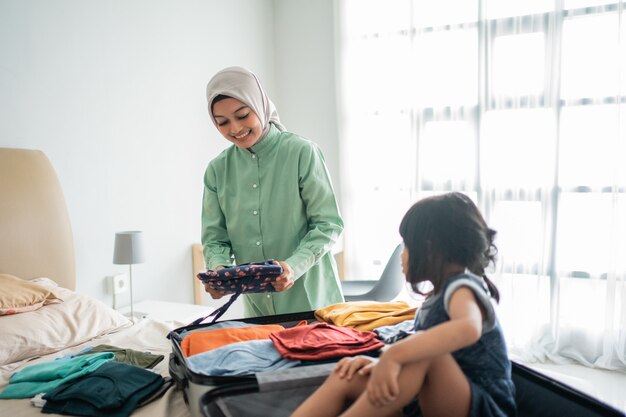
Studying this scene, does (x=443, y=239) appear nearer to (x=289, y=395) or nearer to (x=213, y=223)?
(x=289, y=395)

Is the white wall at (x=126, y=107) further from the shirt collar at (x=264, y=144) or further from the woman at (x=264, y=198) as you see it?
the shirt collar at (x=264, y=144)

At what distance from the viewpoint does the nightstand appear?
7.36 feet

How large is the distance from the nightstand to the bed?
1.11ft

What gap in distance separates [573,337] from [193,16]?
3113 millimetres

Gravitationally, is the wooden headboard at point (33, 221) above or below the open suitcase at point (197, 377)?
above

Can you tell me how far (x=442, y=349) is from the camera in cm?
67

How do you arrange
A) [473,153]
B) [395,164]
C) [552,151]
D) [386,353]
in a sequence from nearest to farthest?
1. [386,353]
2. [552,151]
3. [473,153]
4. [395,164]

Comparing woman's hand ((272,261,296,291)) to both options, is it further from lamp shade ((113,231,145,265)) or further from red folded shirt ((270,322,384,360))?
lamp shade ((113,231,145,265))

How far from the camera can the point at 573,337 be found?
2969 millimetres

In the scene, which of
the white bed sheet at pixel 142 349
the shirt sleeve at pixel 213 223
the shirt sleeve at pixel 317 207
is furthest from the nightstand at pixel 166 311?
the shirt sleeve at pixel 317 207

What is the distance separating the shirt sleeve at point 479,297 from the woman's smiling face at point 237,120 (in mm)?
858

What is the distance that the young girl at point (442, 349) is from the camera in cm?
67

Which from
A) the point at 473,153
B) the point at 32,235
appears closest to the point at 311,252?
the point at 32,235

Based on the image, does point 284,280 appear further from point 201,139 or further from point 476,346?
point 201,139
